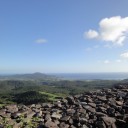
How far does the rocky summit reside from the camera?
14.8m

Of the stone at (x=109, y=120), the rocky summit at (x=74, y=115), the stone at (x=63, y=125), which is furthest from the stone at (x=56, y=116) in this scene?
the stone at (x=109, y=120)

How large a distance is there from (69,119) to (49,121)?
1.37 metres

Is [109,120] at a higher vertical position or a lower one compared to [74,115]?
lower

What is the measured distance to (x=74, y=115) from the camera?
1597 cm

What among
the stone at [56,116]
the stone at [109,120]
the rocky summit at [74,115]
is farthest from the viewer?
the stone at [56,116]

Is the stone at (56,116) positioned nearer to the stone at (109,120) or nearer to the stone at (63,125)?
the stone at (63,125)

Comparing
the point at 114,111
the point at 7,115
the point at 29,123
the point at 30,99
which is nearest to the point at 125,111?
the point at 114,111

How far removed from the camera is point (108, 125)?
14.5 m

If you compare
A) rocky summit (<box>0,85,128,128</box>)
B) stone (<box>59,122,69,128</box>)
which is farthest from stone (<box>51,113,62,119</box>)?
stone (<box>59,122,69,128</box>)

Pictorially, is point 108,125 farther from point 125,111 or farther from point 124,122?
point 125,111

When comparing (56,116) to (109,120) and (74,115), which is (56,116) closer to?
(74,115)

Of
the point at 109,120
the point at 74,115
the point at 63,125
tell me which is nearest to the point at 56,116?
the point at 74,115

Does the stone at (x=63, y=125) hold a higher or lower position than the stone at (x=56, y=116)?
lower

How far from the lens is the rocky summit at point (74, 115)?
48.4ft
